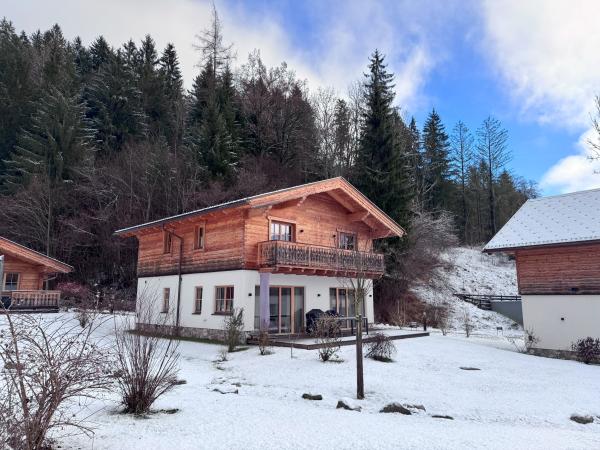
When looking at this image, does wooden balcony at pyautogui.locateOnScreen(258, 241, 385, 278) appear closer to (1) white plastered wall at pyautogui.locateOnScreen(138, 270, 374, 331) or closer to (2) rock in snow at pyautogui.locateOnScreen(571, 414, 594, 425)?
(1) white plastered wall at pyautogui.locateOnScreen(138, 270, 374, 331)

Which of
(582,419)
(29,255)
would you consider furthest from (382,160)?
(582,419)

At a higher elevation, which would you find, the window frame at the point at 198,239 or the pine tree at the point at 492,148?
the pine tree at the point at 492,148

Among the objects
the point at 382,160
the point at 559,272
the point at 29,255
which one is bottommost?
the point at 559,272

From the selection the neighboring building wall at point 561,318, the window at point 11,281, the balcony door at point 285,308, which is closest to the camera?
the neighboring building wall at point 561,318

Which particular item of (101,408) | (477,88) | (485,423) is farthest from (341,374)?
(477,88)

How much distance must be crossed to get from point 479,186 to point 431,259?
2050cm

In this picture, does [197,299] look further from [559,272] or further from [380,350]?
[559,272]

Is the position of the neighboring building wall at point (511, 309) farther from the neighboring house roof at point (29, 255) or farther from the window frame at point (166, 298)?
the neighboring house roof at point (29, 255)

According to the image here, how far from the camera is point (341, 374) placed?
10.8 m

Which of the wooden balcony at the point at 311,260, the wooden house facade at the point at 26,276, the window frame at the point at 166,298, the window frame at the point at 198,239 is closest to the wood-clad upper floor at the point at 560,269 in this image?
the wooden balcony at the point at 311,260

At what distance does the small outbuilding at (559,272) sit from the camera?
16656 millimetres

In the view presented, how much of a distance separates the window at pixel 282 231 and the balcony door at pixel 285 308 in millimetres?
2198

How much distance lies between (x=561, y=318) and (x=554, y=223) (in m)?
4.21

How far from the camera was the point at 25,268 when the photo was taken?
86.6 feet
